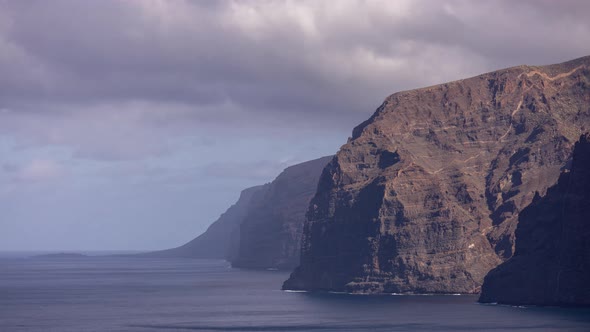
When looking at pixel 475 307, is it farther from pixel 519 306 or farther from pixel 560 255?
pixel 560 255

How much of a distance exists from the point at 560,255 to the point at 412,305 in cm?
3385

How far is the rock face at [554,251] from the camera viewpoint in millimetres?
169500

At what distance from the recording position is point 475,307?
617 ft

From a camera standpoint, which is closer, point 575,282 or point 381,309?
point 575,282

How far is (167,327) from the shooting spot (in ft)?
543

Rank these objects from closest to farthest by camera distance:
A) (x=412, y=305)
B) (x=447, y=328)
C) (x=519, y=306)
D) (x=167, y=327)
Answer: (x=447, y=328), (x=167, y=327), (x=519, y=306), (x=412, y=305)

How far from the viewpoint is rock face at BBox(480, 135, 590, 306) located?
170 m

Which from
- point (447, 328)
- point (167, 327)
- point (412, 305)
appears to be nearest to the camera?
point (447, 328)

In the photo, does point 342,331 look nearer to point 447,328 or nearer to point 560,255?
point 447,328

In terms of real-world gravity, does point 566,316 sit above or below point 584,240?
below

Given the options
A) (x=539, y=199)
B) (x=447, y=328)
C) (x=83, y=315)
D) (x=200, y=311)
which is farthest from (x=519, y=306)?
(x=83, y=315)

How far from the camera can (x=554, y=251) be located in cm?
17775

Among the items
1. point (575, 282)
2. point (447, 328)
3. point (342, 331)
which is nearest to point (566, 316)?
point (575, 282)

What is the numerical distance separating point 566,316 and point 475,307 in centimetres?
2759
